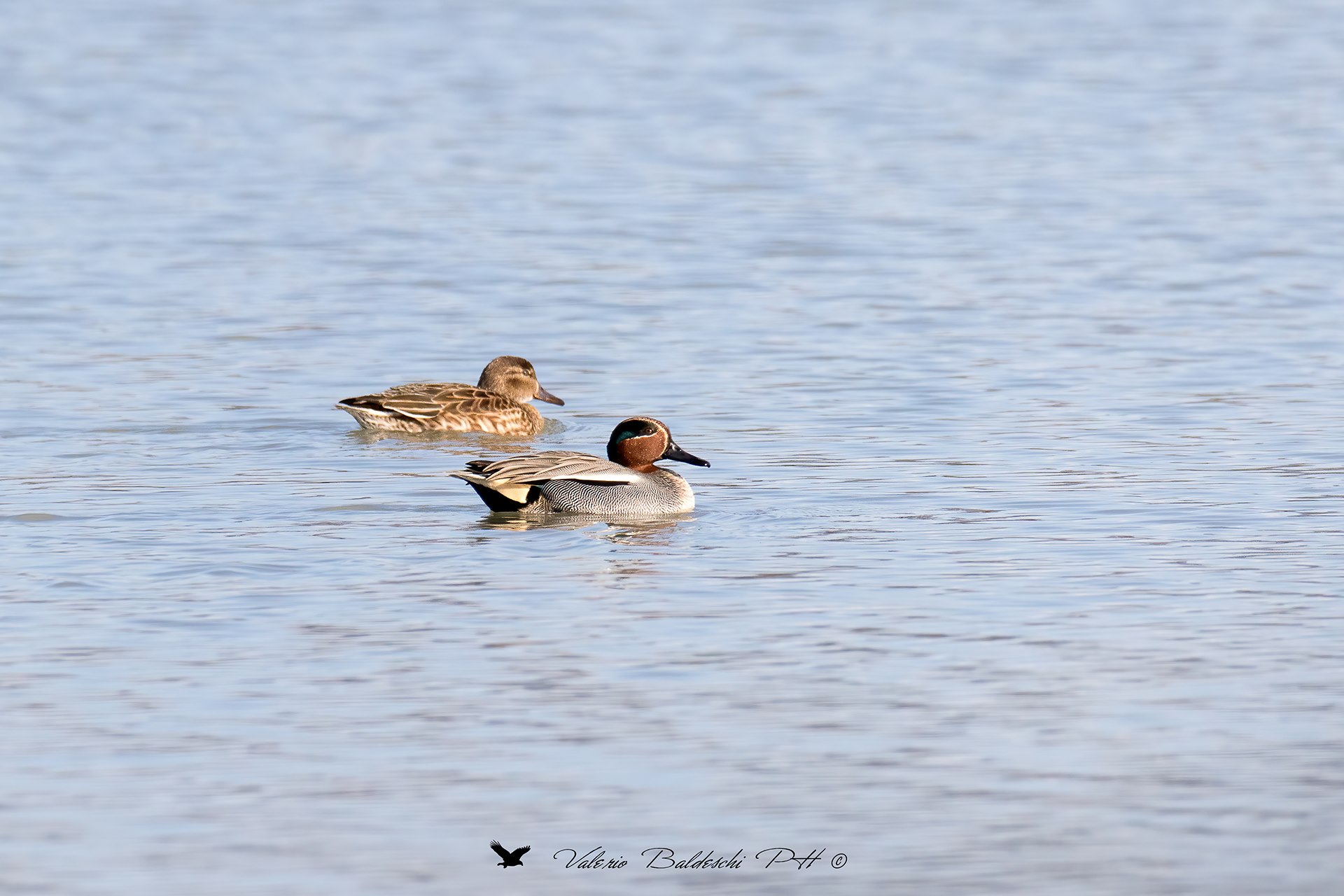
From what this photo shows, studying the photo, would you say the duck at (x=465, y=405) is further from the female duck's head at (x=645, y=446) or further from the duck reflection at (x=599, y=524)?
the duck reflection at (x=599, y=524)

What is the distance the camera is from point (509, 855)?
24.2 feet

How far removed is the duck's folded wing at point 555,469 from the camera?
40.9ft

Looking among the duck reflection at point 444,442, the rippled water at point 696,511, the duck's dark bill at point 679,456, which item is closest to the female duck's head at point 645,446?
the duck's dark bill at point 679,456

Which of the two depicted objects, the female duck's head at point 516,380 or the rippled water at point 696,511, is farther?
the female duck's head at point 516,380

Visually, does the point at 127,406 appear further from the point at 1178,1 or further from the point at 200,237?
the point at 1178,1

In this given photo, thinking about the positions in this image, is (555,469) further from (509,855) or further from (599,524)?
(509,855)

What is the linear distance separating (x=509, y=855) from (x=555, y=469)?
5399mm

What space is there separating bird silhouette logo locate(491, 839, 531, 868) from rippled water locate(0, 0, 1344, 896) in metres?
0.11

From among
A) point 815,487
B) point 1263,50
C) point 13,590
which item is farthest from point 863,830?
point 1263,50

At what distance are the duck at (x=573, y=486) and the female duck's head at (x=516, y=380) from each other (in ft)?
10.8

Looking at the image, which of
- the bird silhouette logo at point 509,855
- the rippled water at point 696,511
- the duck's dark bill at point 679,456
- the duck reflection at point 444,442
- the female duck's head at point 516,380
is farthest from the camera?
the female duck's head at point 516,380

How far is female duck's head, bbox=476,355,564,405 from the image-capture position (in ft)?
53.3

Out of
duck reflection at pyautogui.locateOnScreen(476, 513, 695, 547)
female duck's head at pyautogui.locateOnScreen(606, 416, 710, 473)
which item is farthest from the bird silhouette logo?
female duck's head at pyautogui.locateOnScreen(606, 416, 710, 473)

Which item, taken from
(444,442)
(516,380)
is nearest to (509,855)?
(444,442)
